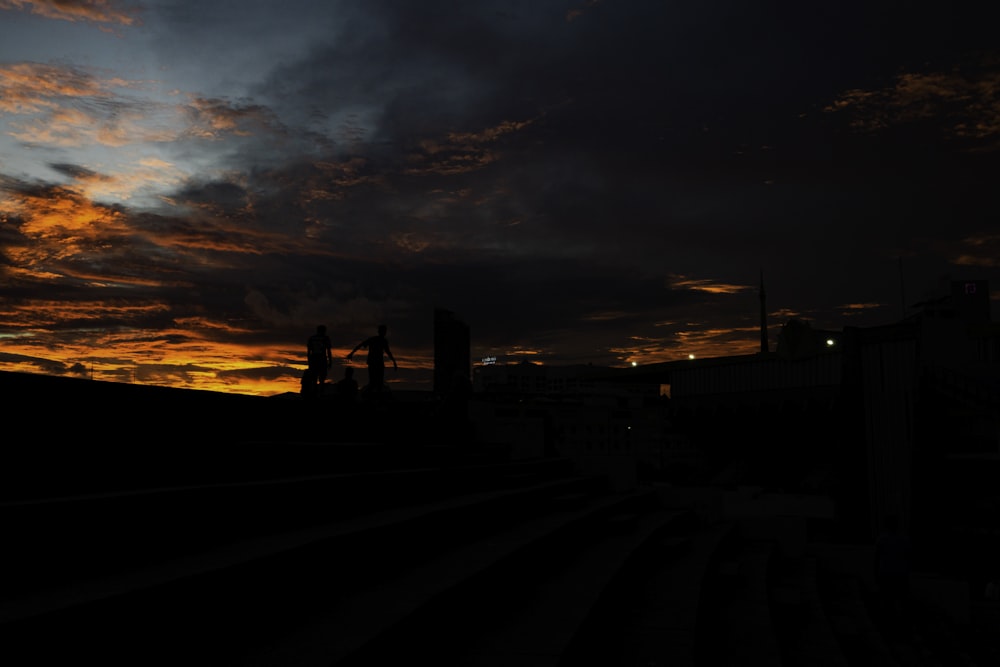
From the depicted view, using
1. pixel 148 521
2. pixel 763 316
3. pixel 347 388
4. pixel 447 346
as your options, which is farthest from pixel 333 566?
pixel 763 316

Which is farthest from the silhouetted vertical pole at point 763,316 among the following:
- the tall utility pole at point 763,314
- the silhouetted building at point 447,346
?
the silhouetted building at point 447,346

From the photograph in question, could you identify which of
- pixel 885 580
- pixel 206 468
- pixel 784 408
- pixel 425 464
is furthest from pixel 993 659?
pixel 784 408

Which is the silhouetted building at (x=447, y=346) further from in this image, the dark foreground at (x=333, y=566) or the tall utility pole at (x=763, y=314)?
the tall utility pole at (x=763, y=314)

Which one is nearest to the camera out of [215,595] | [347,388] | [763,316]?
[215,595]

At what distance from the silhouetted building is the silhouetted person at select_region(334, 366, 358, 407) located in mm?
3197

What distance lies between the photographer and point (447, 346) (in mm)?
19562

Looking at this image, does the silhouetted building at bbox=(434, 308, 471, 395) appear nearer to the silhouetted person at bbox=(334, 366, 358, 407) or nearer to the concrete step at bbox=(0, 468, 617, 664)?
the silhouetted person at bbox=(334, 366, 358, 407)

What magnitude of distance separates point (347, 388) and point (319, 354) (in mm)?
771

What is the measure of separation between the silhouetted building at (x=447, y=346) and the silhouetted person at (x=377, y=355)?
233 cm

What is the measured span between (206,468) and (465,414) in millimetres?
8815

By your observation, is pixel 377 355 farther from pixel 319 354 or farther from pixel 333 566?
pixel 333 566

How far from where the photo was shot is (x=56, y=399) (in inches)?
227

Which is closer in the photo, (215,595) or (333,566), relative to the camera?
(215,595)

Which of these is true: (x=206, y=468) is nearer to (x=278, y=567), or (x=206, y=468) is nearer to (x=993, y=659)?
(x=278, y=567)
